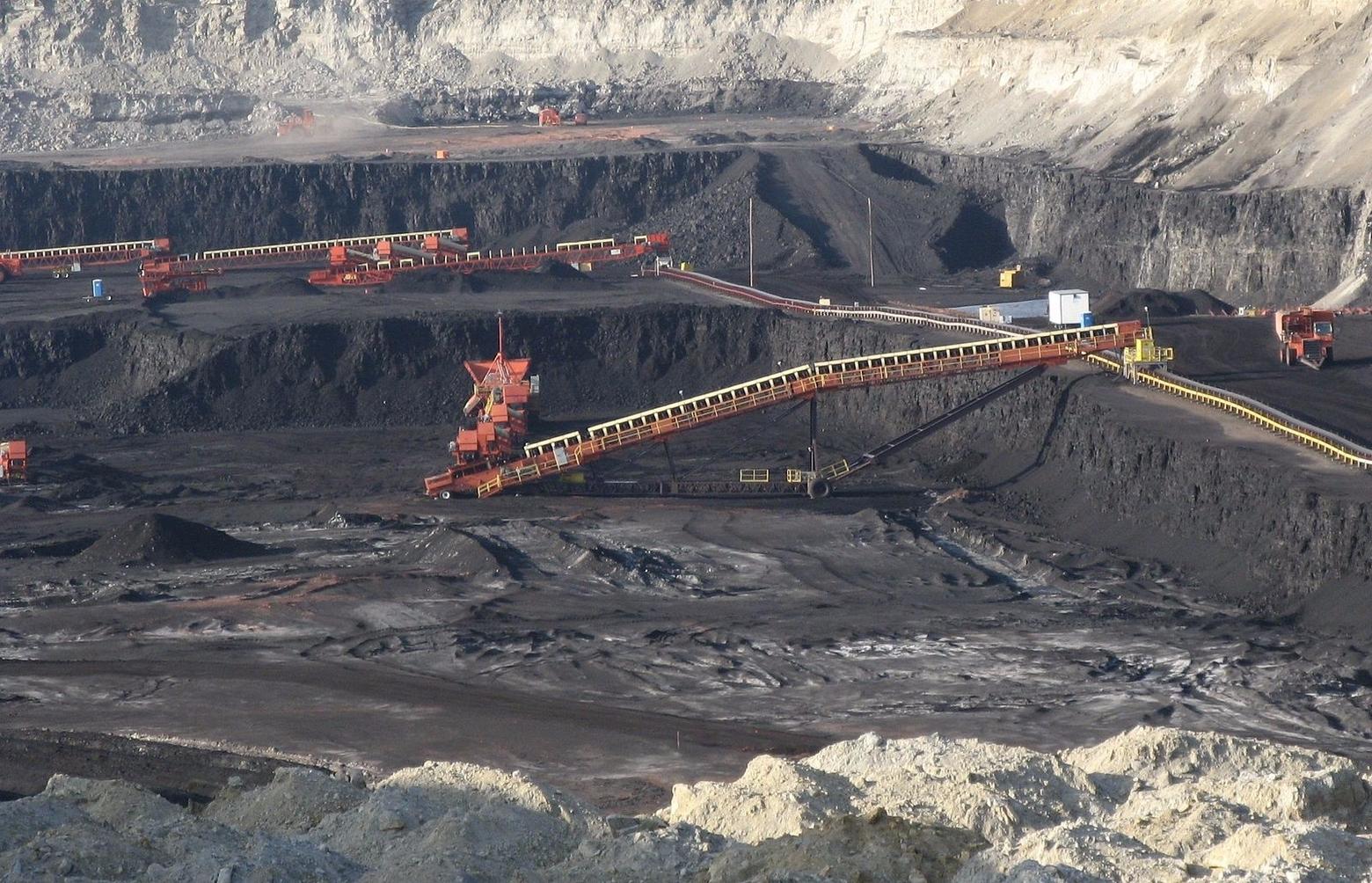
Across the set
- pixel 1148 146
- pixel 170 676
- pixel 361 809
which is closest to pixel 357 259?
pixel 1148 146

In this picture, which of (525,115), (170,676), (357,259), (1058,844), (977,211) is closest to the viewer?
(1058,844)

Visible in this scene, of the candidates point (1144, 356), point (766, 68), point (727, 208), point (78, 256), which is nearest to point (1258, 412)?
point (1144, 356)

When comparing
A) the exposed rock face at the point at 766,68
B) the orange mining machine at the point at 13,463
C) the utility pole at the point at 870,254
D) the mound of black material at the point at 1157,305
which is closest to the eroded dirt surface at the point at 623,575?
the orange mining machine at the point at 13,463

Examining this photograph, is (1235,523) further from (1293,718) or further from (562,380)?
(562,380)

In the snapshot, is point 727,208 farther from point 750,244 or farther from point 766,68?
point 766,68

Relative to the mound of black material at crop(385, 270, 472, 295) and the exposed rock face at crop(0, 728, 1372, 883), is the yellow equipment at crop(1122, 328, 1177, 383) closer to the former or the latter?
the exposed rock face at crop(0, 728, 1372, 883)
